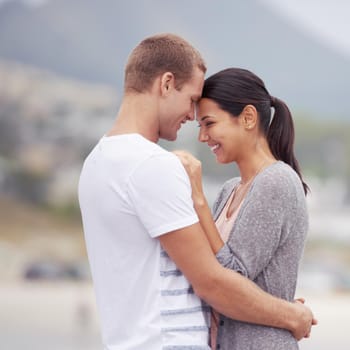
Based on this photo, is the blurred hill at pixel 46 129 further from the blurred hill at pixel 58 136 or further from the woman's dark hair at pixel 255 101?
the woman's dark hair at pixel 255 101

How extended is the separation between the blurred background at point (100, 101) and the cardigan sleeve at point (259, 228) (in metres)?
6.12

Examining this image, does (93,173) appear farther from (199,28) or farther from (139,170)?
(199,28)

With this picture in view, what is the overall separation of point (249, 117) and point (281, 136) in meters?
0.10

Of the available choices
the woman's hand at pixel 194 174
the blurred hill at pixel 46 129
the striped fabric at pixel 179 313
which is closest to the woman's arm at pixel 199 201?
the woman's hand at pixel 194 174

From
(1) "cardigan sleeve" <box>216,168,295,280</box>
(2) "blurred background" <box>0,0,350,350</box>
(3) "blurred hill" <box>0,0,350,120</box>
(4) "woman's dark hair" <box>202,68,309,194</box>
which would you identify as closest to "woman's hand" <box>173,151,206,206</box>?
(1) "cardigan sleeve" <box>216,168,295,280</box>

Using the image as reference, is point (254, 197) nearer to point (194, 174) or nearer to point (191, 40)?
point (194, 174)

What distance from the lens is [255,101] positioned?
1791mm

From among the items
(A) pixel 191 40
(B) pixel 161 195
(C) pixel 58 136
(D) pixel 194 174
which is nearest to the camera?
(B) pixel 161 195

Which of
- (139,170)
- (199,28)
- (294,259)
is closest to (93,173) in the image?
(139,170)

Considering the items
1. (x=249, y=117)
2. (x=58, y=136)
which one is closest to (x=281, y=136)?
(x=249, y=117)

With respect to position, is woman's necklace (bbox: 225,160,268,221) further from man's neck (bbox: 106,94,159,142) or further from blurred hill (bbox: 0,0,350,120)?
blurred hill (bbox: 0,0,350,120)

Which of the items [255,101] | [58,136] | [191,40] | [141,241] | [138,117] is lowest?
[141,241]

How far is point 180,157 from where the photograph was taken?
1.59 meters

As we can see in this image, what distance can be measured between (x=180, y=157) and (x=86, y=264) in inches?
270
